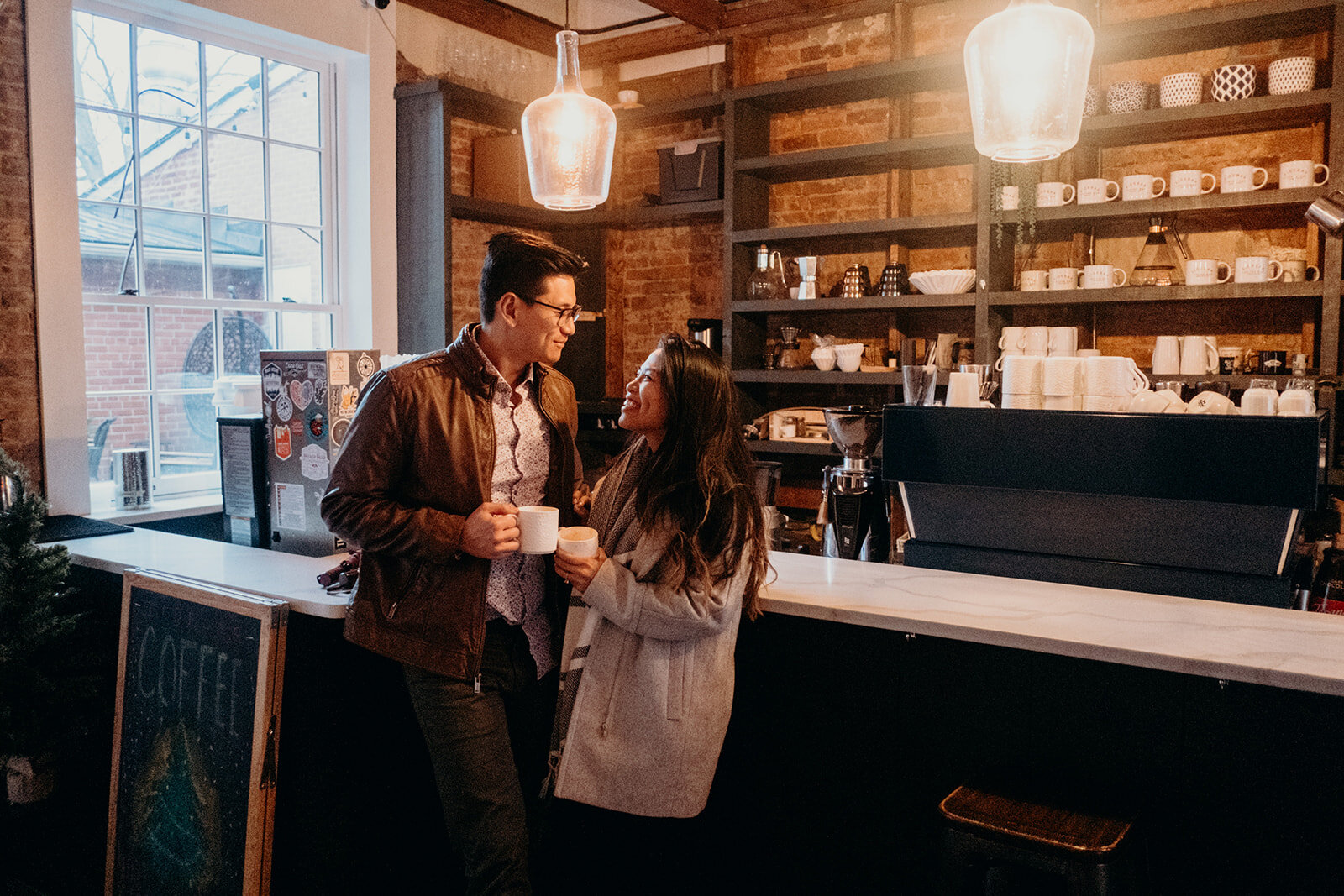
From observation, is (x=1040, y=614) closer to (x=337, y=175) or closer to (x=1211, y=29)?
(x=1211, y=29)

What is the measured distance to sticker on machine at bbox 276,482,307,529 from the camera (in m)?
2.70

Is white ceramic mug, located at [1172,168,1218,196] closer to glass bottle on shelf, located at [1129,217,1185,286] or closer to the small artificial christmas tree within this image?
glass bottle on shelf, located at [1129,217,1185,286]

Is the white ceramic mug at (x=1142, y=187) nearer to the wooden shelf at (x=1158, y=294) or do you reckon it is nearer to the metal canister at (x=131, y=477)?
the wooden shelf at (x=1158, y=294)

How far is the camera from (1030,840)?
4.85 feet

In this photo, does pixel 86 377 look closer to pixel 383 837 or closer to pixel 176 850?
pixel 176 850

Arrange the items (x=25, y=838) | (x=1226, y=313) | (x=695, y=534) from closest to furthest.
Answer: (x=695, y=534), (x=25, y=838), (x=1226, y=313)

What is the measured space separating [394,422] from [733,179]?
344cm

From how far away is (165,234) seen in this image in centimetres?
394

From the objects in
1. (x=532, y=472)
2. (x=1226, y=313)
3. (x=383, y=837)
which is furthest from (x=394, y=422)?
(x=1226, y=313)

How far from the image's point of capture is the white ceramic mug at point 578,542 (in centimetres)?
176

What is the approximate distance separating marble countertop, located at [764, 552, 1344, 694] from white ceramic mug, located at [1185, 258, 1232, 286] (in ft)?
7.62

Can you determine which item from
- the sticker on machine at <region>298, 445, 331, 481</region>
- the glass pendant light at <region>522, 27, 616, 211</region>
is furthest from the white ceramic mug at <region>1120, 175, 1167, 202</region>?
the sticker on machine at <region>298, 445, 331, 481</region>

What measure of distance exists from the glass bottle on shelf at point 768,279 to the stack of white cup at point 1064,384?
2.76 m

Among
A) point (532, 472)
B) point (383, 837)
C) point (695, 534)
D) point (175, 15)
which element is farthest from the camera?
point (175, 15)
